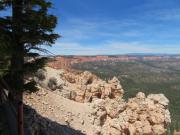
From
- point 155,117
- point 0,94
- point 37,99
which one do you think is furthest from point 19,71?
point 155,117

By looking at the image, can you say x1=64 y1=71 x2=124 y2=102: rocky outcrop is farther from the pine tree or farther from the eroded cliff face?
the pine tree

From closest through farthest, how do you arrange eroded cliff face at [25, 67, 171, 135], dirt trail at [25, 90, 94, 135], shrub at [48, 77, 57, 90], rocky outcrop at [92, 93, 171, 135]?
dirt trail at [25, 90, 94, 135], eroded cliff face at [25, 67, 171, 135], rocky outcrop at [92, 93, 171, 135], shrub at [48, 77, 57, 90]

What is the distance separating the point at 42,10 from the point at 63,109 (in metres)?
25.1

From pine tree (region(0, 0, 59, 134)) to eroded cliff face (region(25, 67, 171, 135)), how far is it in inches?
654

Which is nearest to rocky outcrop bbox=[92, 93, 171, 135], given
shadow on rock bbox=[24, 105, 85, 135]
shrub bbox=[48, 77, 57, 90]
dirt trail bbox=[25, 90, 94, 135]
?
dirt trail bbox=[25, 90, 94, 135]

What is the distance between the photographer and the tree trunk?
59.5 feet

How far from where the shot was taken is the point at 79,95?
53469 mm

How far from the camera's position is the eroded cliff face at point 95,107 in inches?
1556

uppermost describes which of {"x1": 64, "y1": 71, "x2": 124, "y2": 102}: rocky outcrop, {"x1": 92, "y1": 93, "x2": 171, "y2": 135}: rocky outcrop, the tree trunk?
the tree trunk

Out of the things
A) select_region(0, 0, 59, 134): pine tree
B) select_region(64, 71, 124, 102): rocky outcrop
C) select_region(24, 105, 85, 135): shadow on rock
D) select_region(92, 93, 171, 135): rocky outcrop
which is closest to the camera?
select_region(0, 0, 59, 134): pine tree

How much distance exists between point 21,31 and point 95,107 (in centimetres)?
3153

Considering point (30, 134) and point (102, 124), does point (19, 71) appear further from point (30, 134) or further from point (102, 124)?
point (102, 124)

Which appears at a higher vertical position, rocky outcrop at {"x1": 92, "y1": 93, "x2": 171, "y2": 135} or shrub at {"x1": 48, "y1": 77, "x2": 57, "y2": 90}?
shrub at {"x1": 48, "y1": 77, "x2": 57, "y2": 90}

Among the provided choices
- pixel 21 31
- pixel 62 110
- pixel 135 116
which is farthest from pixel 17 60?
pixel 135 116
